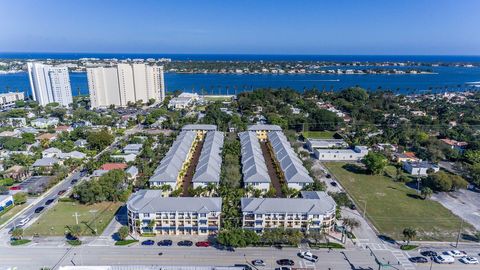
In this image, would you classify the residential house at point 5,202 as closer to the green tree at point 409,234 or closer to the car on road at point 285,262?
the car on road at point 285,262

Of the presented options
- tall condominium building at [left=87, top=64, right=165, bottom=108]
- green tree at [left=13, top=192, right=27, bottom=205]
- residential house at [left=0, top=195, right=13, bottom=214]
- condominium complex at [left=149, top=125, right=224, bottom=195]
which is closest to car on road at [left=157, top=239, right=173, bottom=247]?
condominium complex at [left=149, top=125, right=224, bottom=195]

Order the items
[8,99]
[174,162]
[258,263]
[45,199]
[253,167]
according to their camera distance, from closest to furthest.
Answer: [258,263], [45,199], [253,167], [174,162], [8,99]

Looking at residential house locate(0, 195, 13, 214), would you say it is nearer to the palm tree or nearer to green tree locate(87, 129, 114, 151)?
green tree locate(87, 129, 114, 151)

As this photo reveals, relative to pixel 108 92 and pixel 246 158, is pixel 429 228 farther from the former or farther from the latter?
pixel 108 92

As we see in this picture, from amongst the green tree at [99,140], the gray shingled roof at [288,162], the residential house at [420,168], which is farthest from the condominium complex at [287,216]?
the green tree at [99,140]

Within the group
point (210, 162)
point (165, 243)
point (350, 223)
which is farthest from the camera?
point (210, 162)

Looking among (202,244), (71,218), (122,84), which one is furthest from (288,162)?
(122,84)

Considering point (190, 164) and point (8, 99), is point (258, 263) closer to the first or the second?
point (190, 164)
